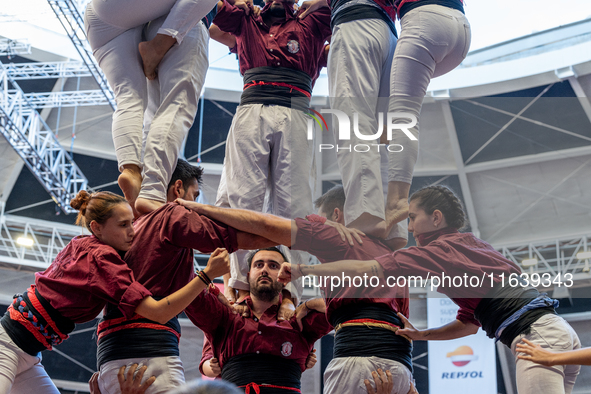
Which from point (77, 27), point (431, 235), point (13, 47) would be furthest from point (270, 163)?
point (13, 47)

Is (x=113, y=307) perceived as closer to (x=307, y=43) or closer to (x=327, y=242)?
(x=327, y=242)

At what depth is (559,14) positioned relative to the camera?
11289 mm

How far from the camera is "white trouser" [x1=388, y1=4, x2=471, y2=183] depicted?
2889 millimetres

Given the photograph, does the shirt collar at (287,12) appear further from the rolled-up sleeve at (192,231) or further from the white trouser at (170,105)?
the rolled-up sleeve at (192,231)

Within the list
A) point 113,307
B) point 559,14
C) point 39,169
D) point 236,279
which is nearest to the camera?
point 113,307

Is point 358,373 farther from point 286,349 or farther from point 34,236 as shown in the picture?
point 34,236

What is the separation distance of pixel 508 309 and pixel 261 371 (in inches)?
61.5

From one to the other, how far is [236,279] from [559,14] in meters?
9.97

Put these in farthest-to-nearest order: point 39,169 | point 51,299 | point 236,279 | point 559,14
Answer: point 559,14 < point 39,169 < point 236,279 < point 51,299

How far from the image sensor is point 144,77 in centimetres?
331

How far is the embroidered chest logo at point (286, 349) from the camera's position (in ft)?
12.1

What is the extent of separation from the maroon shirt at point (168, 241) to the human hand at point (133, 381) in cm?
38

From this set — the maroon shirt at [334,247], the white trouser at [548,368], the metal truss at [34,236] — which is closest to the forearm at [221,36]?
the maroon shirt at [334,247]

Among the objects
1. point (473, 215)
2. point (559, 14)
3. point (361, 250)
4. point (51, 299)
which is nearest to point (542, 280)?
point (361, 250)
